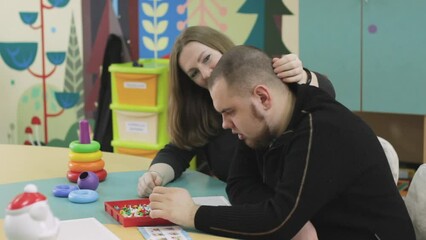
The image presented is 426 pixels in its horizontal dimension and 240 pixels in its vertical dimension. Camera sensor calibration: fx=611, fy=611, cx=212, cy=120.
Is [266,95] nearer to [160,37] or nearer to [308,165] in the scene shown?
[308,165]

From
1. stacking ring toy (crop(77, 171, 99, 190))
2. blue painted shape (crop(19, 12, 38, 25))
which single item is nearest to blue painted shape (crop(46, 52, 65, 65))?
blue painted shape (crop(19, 12, 38, 25))

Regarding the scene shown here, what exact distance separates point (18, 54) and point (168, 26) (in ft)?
3.65

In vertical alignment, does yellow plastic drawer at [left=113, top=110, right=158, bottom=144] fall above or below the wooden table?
below

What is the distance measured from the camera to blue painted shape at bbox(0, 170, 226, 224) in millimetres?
1660

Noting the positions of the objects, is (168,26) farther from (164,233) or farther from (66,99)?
(164,233)

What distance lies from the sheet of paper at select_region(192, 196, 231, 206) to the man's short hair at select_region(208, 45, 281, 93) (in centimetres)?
36

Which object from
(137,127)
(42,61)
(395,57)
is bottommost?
(137,127)

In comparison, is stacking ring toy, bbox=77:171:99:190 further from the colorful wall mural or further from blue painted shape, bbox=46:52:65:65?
blue painted shape, bbox=46:52:65:65

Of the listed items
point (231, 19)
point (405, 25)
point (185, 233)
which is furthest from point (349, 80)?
point (185, 233)

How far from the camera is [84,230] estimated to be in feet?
4.90

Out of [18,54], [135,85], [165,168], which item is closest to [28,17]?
[18,54]

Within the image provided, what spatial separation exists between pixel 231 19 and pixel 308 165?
2332 millimetres

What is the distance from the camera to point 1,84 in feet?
13.9

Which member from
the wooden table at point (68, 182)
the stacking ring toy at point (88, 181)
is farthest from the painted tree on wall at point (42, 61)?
the stacking ring toy at point (88, 181)
